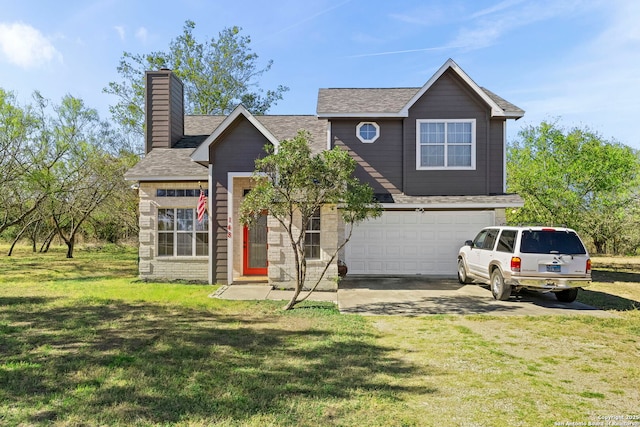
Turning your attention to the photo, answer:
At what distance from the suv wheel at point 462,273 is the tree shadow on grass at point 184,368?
6.91 m

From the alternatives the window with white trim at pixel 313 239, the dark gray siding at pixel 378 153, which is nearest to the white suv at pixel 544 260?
the dark gray siding at pixel 378 153

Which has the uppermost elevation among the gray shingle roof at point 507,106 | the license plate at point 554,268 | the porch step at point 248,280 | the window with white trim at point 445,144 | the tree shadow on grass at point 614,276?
the gray shingle roof at point 507,106

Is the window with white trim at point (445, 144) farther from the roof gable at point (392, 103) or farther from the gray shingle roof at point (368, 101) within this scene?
→ the gray shingle roof at point (368, 101)

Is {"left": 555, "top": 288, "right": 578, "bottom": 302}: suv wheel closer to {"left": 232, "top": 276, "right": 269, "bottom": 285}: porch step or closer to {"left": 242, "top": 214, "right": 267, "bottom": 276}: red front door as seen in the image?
{"left": 232, "top": 276, "right": 269, "bottom": 285}: porch step

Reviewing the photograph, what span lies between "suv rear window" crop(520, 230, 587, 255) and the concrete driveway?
151cm

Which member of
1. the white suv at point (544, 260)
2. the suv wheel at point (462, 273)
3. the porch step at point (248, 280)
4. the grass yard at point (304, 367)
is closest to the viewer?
the grass yard at point (304, 367)

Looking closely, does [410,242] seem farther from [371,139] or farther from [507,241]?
[507,241]

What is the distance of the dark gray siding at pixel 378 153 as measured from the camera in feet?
52.9

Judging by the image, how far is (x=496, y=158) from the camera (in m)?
16.0

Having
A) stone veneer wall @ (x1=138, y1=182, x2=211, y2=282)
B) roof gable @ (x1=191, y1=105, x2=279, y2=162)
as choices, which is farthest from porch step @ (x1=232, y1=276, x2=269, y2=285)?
roof gable @ (x1=191, y1=105, x2=279, y2=162)

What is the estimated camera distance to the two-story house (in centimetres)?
1546

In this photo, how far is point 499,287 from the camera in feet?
38.9

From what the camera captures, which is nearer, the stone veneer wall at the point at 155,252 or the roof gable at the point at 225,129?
the roof gable at the point at 225,129

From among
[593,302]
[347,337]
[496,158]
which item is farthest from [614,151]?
[347,337]
